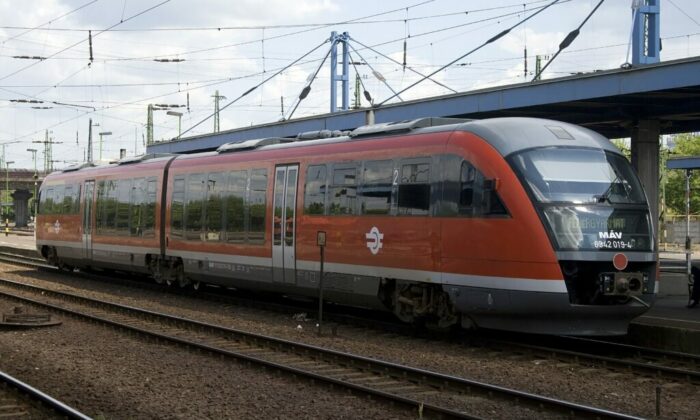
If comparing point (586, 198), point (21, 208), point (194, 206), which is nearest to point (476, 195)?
point (586, 198)

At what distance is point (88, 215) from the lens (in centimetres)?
2375

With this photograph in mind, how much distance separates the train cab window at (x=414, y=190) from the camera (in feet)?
41.4

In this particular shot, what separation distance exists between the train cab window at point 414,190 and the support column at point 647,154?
8251 mm

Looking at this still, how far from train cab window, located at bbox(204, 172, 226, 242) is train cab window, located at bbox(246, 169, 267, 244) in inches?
46.6

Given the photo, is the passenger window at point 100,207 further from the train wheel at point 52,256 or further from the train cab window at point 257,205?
the train cab window at point 257,205

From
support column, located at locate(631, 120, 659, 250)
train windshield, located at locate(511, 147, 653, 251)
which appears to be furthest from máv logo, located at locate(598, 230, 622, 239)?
support column, located at locate(631, 120, 659, 250)

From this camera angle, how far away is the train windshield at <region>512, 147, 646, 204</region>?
37.3 ft

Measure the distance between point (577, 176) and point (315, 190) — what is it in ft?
16.3

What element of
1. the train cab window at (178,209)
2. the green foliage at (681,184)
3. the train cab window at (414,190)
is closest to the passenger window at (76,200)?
the train cab window at (178,209)

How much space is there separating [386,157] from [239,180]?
4.73m

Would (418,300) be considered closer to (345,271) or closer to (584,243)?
(345,271)

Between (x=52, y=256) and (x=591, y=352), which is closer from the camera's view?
(x=591, y=352)

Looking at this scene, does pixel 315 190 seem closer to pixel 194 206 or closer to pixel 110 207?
pixel 194 206

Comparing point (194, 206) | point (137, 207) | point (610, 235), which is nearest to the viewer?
point (610, 235)
